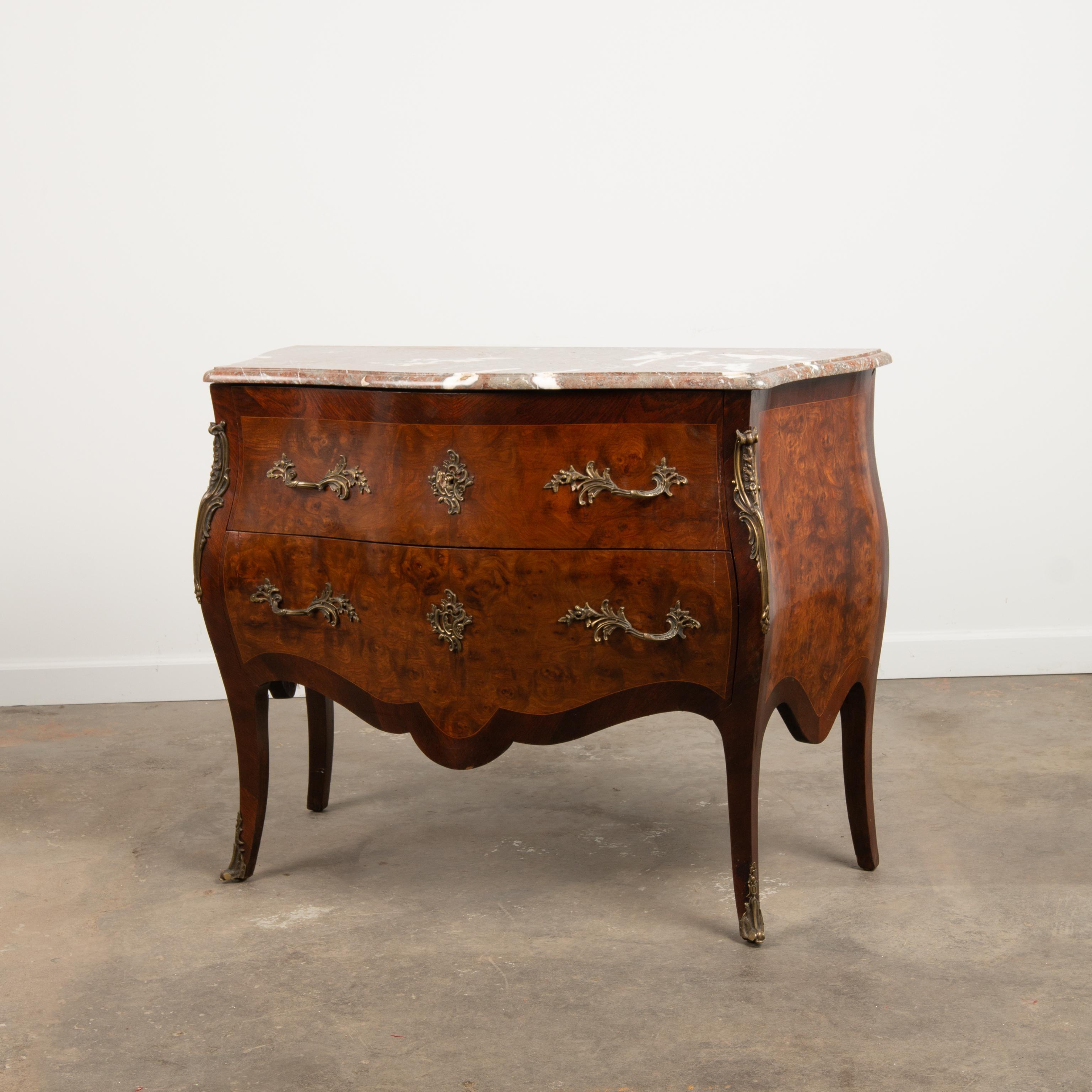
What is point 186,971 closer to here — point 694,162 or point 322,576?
point 322,576

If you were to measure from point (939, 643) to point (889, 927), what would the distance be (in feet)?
6.19

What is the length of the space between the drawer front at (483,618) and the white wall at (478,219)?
1.64 meters

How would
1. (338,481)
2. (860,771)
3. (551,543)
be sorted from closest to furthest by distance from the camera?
(551,543) < (338,481) < (860,771)

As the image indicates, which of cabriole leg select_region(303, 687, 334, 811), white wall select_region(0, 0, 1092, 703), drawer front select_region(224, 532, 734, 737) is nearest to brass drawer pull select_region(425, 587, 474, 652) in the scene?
drawer front select_region(224, 532, 734, 737)

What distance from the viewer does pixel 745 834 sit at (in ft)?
7.39

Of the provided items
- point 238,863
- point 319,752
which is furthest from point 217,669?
point 238,863

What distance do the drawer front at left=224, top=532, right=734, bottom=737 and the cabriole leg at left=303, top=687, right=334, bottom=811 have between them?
1.82ft

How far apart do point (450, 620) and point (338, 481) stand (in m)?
0.32

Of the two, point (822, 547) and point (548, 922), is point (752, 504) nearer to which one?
point (822, 547)

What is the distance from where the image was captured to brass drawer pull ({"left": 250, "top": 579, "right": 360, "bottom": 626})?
2.34m

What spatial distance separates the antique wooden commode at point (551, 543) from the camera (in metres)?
2.11

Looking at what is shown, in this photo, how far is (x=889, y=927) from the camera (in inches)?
91.2

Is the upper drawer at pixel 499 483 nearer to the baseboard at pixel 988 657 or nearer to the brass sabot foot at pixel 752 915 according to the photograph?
the brass sabot foot at pixel 752 915

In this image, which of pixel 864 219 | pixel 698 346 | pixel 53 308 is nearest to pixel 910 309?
pixel 864 219
